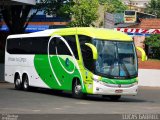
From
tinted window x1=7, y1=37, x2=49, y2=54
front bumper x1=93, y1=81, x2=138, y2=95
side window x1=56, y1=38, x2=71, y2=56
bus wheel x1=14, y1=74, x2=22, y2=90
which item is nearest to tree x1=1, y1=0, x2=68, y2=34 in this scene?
tinted window x1=7, y1=37, x2=49, y2=54

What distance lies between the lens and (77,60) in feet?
81.1

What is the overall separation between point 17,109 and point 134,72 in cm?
784

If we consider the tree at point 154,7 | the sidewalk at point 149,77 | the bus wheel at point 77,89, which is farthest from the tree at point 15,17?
the tree at point 154,7

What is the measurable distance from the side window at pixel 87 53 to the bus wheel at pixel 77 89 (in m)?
1.14

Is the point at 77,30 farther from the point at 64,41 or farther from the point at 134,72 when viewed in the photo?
the point at 134,72

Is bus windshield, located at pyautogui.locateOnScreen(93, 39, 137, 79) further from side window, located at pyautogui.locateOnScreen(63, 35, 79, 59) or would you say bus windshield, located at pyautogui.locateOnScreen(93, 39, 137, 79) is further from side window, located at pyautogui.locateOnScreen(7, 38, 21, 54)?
side window, located at pyautogui.locateOnScreen(7, 38, 21, 54)

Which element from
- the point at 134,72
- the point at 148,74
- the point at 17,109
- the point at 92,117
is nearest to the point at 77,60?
the point at 134,72

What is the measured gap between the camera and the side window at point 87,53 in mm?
23859

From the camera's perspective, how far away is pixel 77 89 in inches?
984

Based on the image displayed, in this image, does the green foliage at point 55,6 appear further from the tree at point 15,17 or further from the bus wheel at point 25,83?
the bus wheel at point 25,83

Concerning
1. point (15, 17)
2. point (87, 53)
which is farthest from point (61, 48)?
point (15, 17)

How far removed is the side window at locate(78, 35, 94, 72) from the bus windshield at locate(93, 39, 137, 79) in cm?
29

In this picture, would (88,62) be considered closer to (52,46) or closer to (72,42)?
(72,42)

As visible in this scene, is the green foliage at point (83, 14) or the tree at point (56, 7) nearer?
the tree at point (56, 7)
